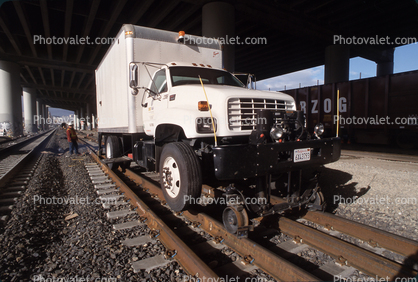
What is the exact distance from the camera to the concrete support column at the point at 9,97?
2628 cm

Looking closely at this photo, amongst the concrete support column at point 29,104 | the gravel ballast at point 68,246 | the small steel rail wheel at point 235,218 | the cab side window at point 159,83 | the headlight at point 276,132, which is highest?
the concrete support column at point 29,104

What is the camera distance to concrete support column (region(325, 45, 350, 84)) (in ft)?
65.9

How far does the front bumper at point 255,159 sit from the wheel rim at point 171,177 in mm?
926

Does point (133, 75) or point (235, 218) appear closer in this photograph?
point (235, 218)

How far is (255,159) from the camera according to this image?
2994 millimetres

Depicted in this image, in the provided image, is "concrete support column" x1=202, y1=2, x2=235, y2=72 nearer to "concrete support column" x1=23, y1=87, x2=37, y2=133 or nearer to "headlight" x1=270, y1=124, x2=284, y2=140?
"headlight" x1=270, y1=124, x2=284, y2=140

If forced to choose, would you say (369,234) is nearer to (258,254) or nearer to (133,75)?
(258,254)

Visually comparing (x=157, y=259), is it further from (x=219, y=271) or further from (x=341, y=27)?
(x=341, y=27)

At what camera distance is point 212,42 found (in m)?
6.20

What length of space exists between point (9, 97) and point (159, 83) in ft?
100

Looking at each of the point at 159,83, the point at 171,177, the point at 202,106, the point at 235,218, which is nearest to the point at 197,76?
the point at 159,83

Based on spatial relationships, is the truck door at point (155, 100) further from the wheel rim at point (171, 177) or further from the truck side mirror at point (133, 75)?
the wheel rim at point (171, 177)

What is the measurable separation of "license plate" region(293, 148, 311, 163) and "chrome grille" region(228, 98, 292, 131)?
705 millimetres

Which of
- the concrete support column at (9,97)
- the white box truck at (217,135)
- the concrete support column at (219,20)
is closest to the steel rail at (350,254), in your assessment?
the white box truck at (217,135)
